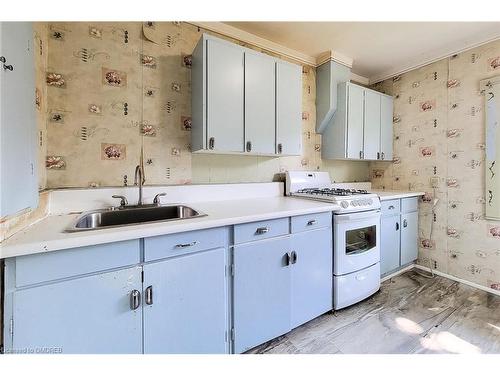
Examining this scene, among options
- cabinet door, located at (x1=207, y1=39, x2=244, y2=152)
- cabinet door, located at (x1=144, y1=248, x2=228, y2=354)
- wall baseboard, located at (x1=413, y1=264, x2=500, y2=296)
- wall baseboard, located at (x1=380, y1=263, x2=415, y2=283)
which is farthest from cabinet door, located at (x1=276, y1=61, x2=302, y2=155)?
wall baseboard, located at (x1=413, y1=264, x2=500, y2=296)

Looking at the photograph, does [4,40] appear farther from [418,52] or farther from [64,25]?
[418,52]

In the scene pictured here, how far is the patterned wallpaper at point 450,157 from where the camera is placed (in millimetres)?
2189

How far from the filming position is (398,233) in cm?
245

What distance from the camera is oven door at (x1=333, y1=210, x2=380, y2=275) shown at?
1.77 meters

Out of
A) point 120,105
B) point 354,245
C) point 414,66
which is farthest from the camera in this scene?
point 414,66

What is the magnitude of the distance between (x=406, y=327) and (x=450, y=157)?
1.85 m

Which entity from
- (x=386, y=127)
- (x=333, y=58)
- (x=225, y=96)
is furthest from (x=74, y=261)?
(x=386, y=127)

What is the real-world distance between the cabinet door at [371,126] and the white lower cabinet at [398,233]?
64cm

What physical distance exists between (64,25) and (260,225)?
181cm

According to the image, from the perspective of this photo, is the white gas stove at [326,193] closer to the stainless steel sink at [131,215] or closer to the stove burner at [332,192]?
the stove burner at [332,192]

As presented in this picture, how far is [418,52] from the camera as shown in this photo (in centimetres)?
243

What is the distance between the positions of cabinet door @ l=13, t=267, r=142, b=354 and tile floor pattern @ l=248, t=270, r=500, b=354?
824 mm

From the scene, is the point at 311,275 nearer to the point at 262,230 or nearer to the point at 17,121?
the point at 262,230
